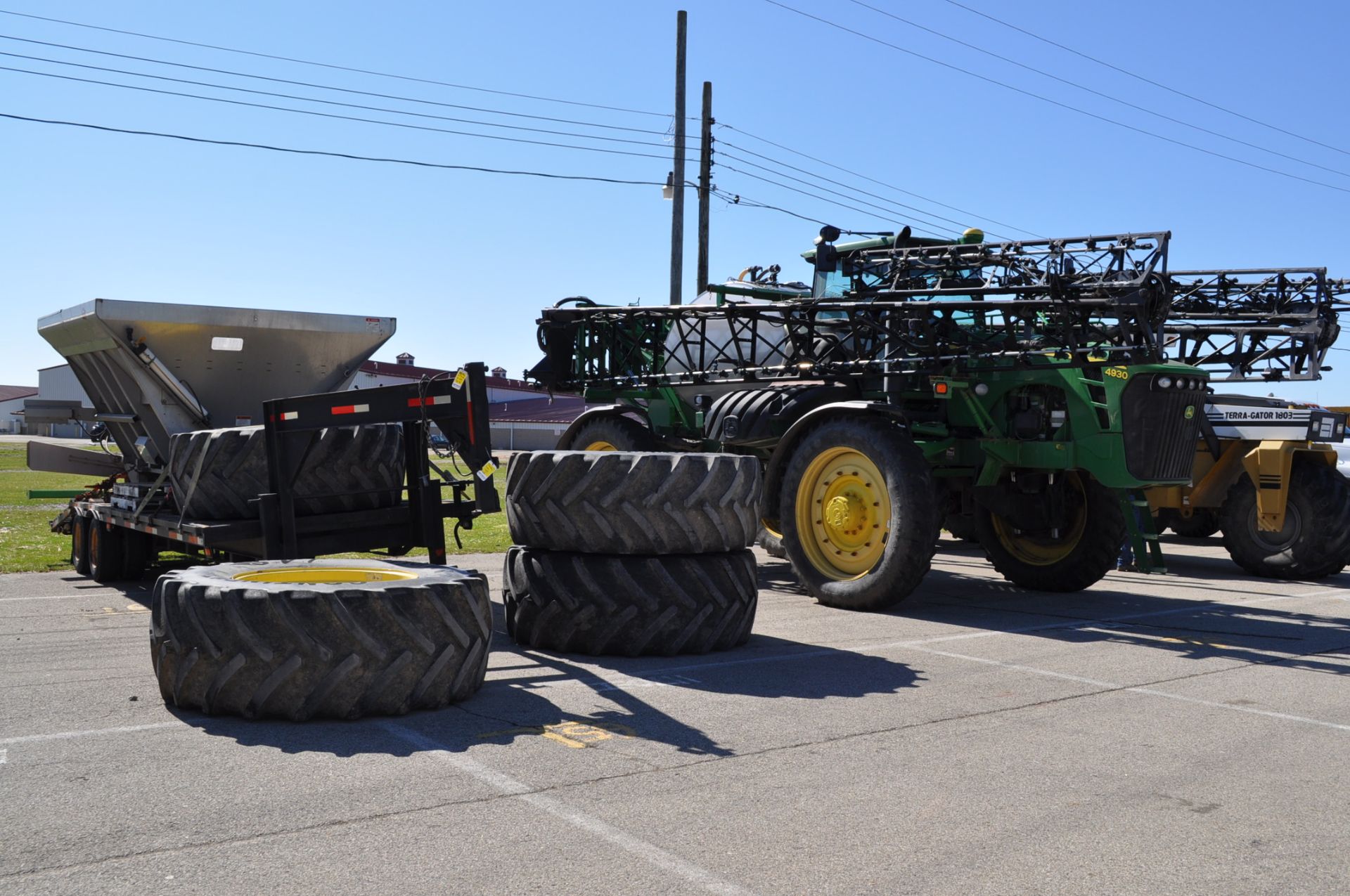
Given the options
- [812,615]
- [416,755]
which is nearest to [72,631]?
[416,755]

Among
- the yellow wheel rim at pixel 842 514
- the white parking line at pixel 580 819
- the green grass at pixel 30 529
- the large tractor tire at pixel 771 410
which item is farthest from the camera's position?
the green grass at pixel 30 529

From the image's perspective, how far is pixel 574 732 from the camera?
18.5 feet

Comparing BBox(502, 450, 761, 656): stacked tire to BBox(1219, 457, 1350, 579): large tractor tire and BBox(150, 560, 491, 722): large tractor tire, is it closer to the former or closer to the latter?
BBox(150, 560, 491, 722): large tractor tire

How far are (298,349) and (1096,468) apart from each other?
697 centimetres

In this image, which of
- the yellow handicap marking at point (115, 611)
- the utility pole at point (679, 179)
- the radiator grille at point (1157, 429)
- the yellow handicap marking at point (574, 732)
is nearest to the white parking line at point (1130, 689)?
the radiator grille at point (1157, 429)

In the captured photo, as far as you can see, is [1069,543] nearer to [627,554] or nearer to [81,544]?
[627,554]

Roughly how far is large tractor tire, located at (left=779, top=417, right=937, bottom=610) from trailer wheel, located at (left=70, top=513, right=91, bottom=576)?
658 centimetres

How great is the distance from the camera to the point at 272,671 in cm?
554

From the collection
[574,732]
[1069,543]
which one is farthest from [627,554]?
[1069,543]

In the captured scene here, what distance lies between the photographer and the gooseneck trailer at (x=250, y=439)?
24.9ft

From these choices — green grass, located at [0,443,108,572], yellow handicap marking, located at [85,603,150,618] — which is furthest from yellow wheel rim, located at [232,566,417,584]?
green grass, located at [0,443,108,572]

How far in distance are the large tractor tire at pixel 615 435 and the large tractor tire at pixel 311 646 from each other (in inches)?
278

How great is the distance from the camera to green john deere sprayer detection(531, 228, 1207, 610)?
9.85 m

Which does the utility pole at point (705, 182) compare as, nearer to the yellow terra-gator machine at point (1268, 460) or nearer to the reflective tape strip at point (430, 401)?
the yellow terra-gator machine at point (1268, 460)
